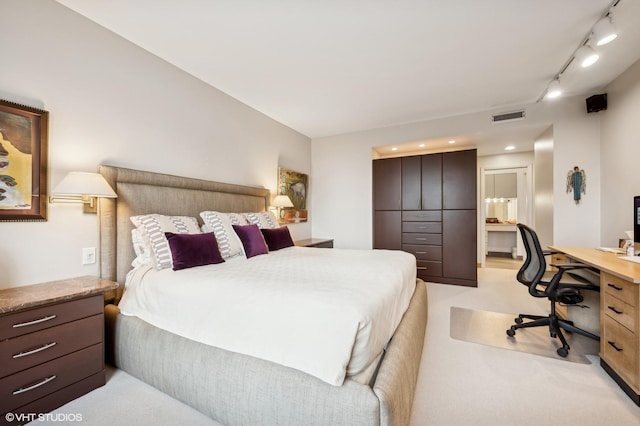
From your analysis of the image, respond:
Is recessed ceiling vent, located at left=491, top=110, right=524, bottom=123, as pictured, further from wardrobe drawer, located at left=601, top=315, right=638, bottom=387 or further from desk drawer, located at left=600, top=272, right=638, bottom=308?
wardrobe drawer, located at left=601, top=315, right=638, bottom=387

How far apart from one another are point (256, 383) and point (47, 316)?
1.32m

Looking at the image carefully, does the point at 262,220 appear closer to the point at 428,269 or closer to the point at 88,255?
the point at 88,255

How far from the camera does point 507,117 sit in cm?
392

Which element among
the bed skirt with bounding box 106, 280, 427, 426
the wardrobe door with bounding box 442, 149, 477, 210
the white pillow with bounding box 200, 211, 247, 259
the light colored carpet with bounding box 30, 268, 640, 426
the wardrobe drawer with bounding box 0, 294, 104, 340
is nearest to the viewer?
the bed skirt with bounding box 106, 280, 427, 426

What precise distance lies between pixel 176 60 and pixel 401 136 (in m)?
3.57

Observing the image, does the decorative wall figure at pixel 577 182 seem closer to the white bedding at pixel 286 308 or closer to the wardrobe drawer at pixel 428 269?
the wardrobe drawer at pixel 428 269

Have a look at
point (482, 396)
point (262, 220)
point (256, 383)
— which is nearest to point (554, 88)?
point (482, 396)

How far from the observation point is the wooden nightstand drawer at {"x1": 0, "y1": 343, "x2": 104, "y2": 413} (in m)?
1.39

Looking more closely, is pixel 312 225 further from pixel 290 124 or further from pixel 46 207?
pixel 46 207

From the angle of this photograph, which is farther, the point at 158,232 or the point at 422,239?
the point at 422,239

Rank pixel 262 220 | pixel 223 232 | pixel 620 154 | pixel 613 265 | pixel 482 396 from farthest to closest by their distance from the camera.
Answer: pixel 262 220
pixel 620 154
pixel 223 232
pixel 613 265
pixel 482 396

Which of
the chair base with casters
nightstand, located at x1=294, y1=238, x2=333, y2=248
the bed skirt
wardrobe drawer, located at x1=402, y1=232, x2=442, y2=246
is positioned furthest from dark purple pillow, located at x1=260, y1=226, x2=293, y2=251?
the chair base with casters

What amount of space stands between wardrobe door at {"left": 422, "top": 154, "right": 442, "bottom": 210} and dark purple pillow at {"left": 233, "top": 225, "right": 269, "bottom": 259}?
10.0ft

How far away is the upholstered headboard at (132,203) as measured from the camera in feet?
7.00
